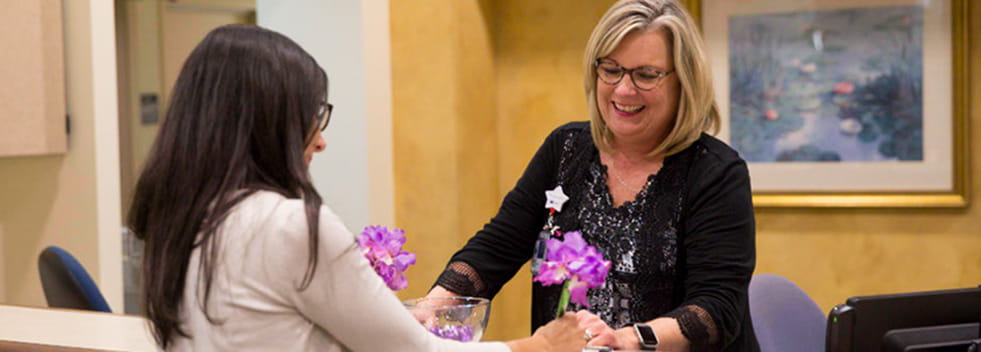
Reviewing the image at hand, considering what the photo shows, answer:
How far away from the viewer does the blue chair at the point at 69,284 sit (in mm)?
2254

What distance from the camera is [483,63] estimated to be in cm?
435

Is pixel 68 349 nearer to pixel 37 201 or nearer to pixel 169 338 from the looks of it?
pixel 169 338

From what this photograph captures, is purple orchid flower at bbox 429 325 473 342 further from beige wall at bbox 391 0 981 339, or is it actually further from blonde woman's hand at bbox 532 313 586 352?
beige wall at bbox 391 0 981 339

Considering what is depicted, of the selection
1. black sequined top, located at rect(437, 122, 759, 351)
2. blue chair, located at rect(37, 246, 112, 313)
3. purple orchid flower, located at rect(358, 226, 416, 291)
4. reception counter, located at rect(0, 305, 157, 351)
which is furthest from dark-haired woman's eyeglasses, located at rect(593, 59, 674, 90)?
blue chair, located at rect(37, 246, 112, 313)

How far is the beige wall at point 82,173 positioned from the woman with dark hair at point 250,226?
201 cm

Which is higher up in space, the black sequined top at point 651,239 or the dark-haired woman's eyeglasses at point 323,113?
the dark-haired woman's eyeglasses at point 323,113

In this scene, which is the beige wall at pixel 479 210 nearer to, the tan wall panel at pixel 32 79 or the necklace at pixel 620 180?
the tan wall panel at pixel 32 79

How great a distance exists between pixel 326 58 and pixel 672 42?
230 centimetres

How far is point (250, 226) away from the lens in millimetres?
1149

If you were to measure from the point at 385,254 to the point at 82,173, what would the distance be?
77.3 inches

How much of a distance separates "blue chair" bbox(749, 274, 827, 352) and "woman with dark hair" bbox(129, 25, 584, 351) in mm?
1333

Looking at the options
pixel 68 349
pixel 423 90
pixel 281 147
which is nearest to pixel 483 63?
pixel 423 90

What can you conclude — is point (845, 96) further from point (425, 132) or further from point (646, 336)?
point (646, 336)

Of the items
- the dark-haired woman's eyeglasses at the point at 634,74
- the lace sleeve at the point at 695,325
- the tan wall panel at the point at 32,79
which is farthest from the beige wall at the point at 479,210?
the lace sleeve at the point at 695,325
